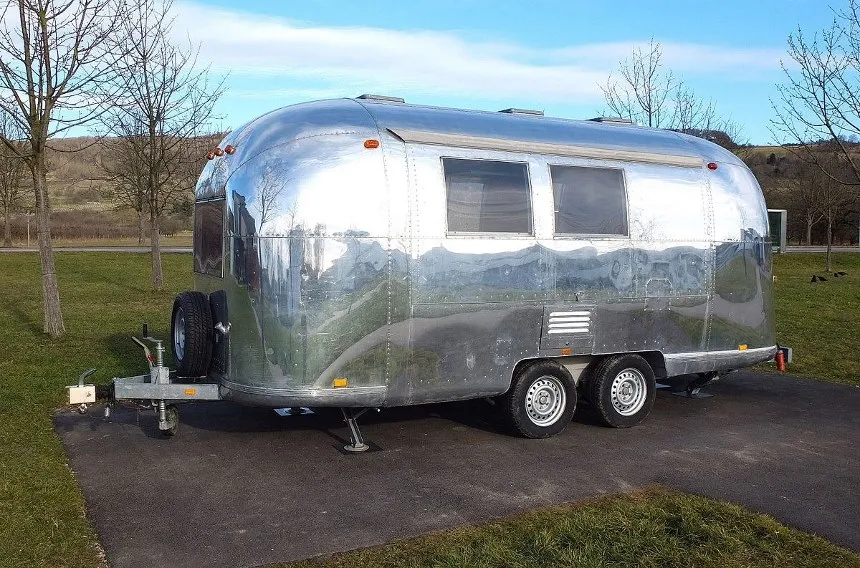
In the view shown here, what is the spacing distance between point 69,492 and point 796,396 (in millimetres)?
8120

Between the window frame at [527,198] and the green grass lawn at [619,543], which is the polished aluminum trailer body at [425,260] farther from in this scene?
the green grass lawn at [619,543]

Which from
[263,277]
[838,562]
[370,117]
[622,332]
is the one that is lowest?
[838,562]

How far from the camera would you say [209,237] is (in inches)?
288

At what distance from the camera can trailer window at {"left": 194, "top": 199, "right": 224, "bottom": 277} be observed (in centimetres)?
697

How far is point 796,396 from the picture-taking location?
31.4 ft

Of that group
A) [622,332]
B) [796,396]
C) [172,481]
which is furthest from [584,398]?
[172,481]

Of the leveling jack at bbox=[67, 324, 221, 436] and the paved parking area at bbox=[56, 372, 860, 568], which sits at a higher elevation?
the leveling jack at bbox=[67, 324, 221, 436]

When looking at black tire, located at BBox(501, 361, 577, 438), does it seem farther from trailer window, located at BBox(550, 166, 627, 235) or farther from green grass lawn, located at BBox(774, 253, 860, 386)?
green grass lawn, located at BBox(774, 253, 860, 386)

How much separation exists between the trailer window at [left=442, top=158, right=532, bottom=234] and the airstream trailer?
0.05 ft

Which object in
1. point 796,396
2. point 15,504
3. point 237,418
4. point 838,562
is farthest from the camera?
point 796,396

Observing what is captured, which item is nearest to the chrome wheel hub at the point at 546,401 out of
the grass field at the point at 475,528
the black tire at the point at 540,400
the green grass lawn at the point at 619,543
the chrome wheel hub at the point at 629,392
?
the black tire at the point at 540,400

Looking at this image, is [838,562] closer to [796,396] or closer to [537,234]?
[537,234]

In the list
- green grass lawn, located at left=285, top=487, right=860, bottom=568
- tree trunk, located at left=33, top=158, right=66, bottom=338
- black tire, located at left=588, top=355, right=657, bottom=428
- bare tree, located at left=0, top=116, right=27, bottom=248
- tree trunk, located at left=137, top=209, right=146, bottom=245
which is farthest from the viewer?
bare tree, located at left=0, top=116, right=27, bottom=248

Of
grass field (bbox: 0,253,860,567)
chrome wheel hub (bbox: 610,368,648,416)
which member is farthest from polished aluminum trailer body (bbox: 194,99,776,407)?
grass field (bbox: 0,253,860,567)
